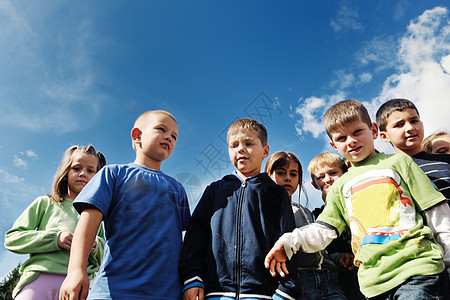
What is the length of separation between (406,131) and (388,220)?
1427 millimetres

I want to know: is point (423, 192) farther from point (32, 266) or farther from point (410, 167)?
point (32, 266)

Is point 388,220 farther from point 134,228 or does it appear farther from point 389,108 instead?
point 134,228

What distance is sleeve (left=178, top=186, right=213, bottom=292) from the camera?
266 centimetres

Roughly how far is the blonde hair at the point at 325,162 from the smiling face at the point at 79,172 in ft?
10.0

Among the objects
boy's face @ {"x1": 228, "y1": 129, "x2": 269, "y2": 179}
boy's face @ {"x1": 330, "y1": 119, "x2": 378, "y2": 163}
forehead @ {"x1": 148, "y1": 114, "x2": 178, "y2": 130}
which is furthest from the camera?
forehead @ {"x1": 148, "y1": 114, "x2": 178, "y2": 130}

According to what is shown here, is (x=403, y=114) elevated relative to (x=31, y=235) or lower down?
elevated

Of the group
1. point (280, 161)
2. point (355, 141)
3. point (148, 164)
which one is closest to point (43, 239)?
point (148, 164)

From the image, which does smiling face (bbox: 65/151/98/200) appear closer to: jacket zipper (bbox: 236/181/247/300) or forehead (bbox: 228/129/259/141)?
forehead (bbox: 228/129/259/141)

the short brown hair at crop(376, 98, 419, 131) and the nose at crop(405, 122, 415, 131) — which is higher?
the short brown hair at crop(376, 98, 419, 131)

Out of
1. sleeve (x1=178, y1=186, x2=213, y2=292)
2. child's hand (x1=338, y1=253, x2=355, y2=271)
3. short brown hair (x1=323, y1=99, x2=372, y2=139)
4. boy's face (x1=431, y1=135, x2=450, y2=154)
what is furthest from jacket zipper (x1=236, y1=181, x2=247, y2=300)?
boy's face (x1=431, y1=135, x2=450, y2=154)

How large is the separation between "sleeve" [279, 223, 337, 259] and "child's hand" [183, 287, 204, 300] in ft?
2.60

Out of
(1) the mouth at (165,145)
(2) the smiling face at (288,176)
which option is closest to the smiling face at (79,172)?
(1) the mouth at (165,145)

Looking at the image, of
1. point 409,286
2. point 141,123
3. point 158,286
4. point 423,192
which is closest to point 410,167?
point 423,192

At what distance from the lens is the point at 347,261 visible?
11.1ft
